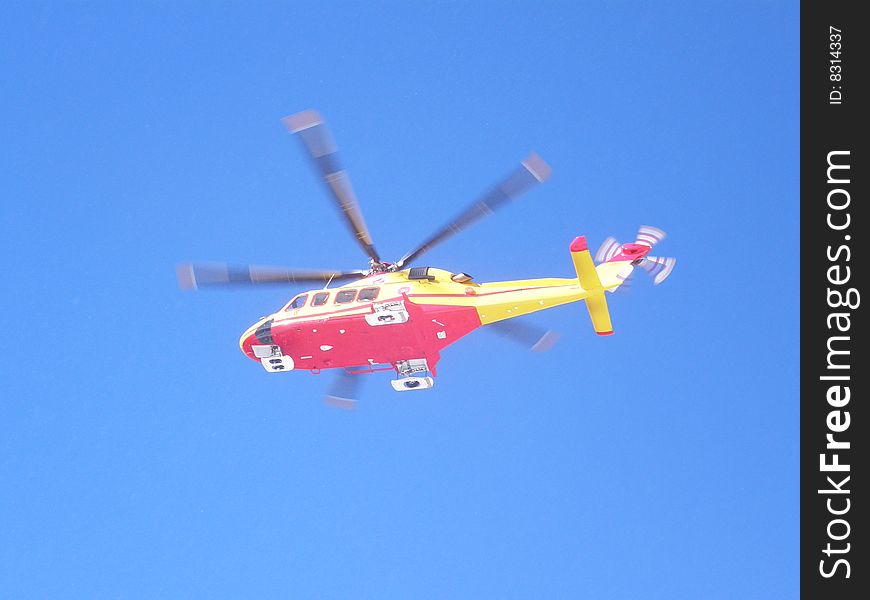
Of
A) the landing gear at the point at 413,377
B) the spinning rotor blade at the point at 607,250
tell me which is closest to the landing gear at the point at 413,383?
the landing gear at the point at 413,377

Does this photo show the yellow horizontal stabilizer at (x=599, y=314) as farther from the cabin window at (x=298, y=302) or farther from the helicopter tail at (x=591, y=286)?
the cabin window at (x=298, y=302)

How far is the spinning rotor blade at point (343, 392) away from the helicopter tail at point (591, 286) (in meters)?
7.67

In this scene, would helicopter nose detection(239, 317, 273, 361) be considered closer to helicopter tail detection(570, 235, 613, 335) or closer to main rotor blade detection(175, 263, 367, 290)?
main rotor blade detection(175, 263, 367, 290)

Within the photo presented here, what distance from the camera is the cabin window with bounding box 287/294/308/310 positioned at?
34.0m

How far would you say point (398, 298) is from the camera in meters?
32.0

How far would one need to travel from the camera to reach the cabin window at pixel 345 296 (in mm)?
32812

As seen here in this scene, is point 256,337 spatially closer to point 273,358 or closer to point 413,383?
point 273,358

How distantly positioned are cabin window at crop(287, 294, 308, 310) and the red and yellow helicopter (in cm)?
3

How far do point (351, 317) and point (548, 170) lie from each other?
6.91 meters

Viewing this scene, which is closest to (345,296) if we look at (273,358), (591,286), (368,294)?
(368,294)

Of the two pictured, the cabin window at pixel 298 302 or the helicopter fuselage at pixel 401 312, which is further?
the cabin window at pixel 298 302
